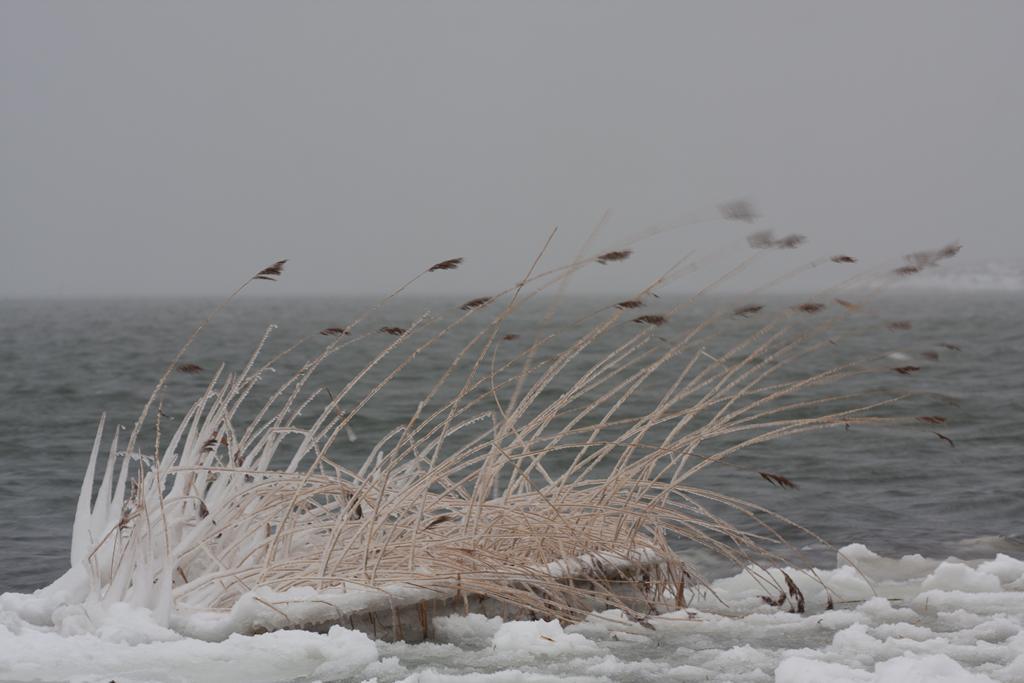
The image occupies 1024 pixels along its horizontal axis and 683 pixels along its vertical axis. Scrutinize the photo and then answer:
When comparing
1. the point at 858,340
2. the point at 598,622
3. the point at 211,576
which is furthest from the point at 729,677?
the point at 858,340

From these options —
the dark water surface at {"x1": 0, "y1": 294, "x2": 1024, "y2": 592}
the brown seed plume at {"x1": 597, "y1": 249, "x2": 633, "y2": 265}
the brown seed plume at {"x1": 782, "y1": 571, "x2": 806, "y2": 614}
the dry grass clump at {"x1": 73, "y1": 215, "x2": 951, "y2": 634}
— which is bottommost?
the dark water surface at {"x1": 0, "y1": 294, "x2": 1024, "y2": 592}

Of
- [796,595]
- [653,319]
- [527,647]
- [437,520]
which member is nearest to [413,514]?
[437,520]

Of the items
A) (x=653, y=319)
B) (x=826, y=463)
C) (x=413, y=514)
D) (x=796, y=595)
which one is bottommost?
(x=826, y=463)

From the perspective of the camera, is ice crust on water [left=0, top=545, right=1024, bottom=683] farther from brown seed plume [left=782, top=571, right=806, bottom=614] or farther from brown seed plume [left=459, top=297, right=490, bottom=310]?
brown seed plume [left=459, top=297, right=490, bottom=310]

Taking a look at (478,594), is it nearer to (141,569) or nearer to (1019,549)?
(141,569)

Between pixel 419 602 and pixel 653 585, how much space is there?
124cm

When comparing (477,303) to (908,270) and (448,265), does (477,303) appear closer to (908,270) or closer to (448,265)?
(448,265)

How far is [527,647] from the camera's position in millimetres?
4031

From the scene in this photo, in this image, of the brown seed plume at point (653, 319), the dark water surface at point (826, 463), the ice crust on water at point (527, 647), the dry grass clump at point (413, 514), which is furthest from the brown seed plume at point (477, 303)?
the ice crust on water at point (527, 647)

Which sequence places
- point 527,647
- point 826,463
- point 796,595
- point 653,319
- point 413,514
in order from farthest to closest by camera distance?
point 826,463
point 796,595
point 413,514
point 653,319
point 527,647

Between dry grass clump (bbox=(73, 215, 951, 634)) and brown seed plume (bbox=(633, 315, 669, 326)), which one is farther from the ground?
brown seed plume (bbox=(633, 315, 669, 326))

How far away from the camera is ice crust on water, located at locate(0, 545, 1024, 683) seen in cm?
362

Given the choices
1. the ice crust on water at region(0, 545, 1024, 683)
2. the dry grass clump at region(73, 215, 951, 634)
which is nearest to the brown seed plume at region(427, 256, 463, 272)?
the dry grass clump at region(73, 215, 951, 634)

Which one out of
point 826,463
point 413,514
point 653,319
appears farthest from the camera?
point 826,463
